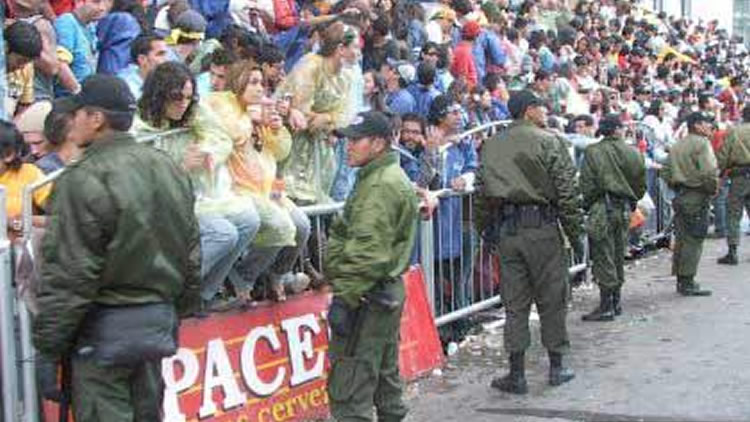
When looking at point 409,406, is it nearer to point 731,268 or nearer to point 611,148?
point 611,148

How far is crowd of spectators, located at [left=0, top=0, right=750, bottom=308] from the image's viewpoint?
6.02 meters

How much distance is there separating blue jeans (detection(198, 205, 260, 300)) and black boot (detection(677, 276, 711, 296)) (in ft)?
22.1

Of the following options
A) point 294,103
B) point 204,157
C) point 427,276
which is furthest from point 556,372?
point 204,157

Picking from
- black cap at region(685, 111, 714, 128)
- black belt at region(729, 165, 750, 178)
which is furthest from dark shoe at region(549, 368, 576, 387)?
black belt at region(729, 165, 750, 178)

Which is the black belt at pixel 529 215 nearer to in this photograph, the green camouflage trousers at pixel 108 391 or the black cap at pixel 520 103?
the black cap at pixel 520 103

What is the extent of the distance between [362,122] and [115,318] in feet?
6.86

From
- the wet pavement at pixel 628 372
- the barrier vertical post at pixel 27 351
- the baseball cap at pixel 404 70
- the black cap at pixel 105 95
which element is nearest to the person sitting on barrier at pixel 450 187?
the wet pavement at pixel 628 372

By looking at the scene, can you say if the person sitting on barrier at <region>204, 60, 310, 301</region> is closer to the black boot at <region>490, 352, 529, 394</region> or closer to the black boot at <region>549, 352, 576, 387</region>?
the black boot at <region>490, 352, 529, 394</region>

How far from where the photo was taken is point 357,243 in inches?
229

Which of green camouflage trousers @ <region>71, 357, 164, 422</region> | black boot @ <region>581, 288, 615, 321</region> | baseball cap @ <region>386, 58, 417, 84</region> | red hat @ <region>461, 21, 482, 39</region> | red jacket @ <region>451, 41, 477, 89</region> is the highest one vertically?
red hat @ <region>461, 21, 482, 39</region>

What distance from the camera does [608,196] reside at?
10375 mm

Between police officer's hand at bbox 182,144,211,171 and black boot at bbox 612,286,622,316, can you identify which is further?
black boot at bbox 612,286,622,316

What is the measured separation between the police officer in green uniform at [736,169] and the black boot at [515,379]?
7102mm

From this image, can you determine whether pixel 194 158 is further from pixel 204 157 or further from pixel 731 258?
pixel 731 258
